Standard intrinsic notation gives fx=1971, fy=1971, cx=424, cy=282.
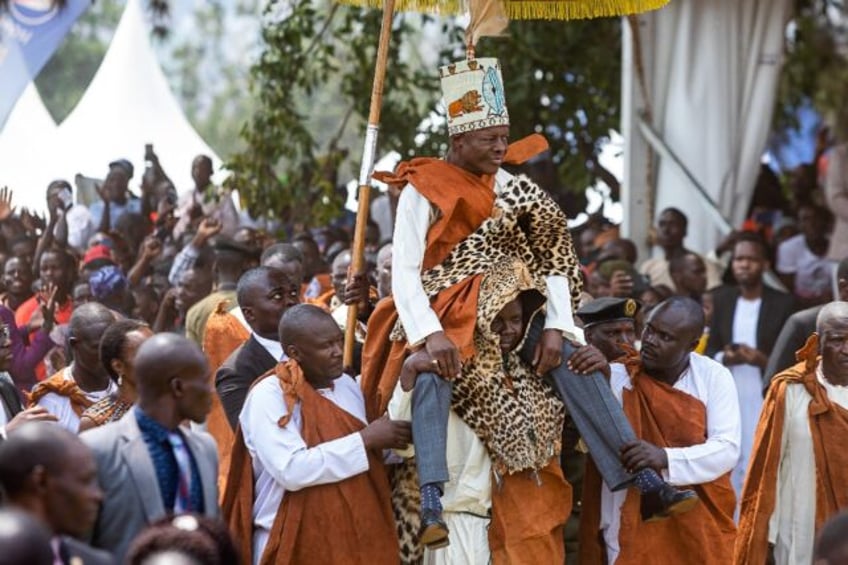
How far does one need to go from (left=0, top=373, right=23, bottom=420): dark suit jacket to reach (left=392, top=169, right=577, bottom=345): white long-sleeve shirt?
1812 millimetres

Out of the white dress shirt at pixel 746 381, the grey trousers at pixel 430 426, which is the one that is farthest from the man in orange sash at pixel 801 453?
the white dress shirt at pixel 746 381

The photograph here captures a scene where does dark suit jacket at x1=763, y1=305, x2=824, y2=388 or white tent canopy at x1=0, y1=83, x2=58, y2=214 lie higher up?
white tent canopy at x1=0, y1=83, x2=58, y2=214

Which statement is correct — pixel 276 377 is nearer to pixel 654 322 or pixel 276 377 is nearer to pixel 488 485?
pixel 488 485

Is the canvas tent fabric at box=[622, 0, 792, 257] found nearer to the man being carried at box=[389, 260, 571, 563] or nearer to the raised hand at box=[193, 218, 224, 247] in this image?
the raised hand at box=[193, 218, 224, 247]

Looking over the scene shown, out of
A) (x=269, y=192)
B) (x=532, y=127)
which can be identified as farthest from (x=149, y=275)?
(x=532, y=127)

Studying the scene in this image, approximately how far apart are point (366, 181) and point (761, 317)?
13.8 ft

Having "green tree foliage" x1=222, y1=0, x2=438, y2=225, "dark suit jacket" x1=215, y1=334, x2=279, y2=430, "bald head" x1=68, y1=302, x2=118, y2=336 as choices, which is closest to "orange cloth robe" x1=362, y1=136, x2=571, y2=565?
"dark suit jacket" x1=215, y1=334, x2=279, y2=430

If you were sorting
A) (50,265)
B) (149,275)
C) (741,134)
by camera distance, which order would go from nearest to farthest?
1. (50,265)
2. (149,275)
3. (741,134)

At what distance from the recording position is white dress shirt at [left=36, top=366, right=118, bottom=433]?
8.97 metres

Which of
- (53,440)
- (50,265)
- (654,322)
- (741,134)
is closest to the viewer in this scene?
(53,440)

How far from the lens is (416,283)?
8688 mm

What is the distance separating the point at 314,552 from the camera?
8703mm

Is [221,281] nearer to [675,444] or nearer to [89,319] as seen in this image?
[89,319]

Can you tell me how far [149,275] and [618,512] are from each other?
5.73 metres
